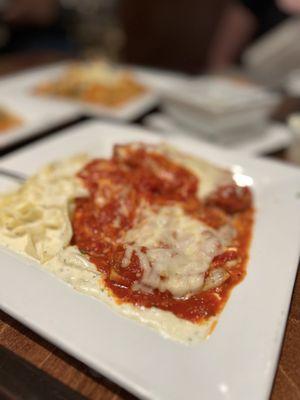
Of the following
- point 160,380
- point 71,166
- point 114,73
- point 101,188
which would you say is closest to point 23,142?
point 71,166

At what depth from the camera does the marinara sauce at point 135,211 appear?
1.55 metres

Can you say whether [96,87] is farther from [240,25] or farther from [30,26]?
[30,26]

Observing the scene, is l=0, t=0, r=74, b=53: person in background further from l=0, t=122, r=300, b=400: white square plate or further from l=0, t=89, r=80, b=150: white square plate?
l=0, t=122, r=300, b=400: white square plate

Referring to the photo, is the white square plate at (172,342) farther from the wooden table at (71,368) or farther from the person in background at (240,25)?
the person in background at (240,25)

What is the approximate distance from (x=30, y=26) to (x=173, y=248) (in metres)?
7.20

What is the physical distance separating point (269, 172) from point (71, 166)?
1.17m

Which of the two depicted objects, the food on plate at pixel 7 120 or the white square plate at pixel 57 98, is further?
the white square plate at pixel 57 98

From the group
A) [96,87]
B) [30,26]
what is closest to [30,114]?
[96,87]

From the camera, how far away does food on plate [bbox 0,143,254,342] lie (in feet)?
5.04

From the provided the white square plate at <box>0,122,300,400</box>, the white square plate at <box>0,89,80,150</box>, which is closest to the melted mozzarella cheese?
the white square plate at <box>0,122,300,400</box>

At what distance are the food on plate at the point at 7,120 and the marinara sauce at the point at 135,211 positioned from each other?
1.27m

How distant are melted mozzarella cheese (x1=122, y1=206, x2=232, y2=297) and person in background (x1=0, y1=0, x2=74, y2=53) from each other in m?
6.29

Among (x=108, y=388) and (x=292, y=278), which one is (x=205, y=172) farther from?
(x=108, y=388)

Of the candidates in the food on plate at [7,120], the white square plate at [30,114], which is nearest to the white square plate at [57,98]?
the white square plate at [30,114]
